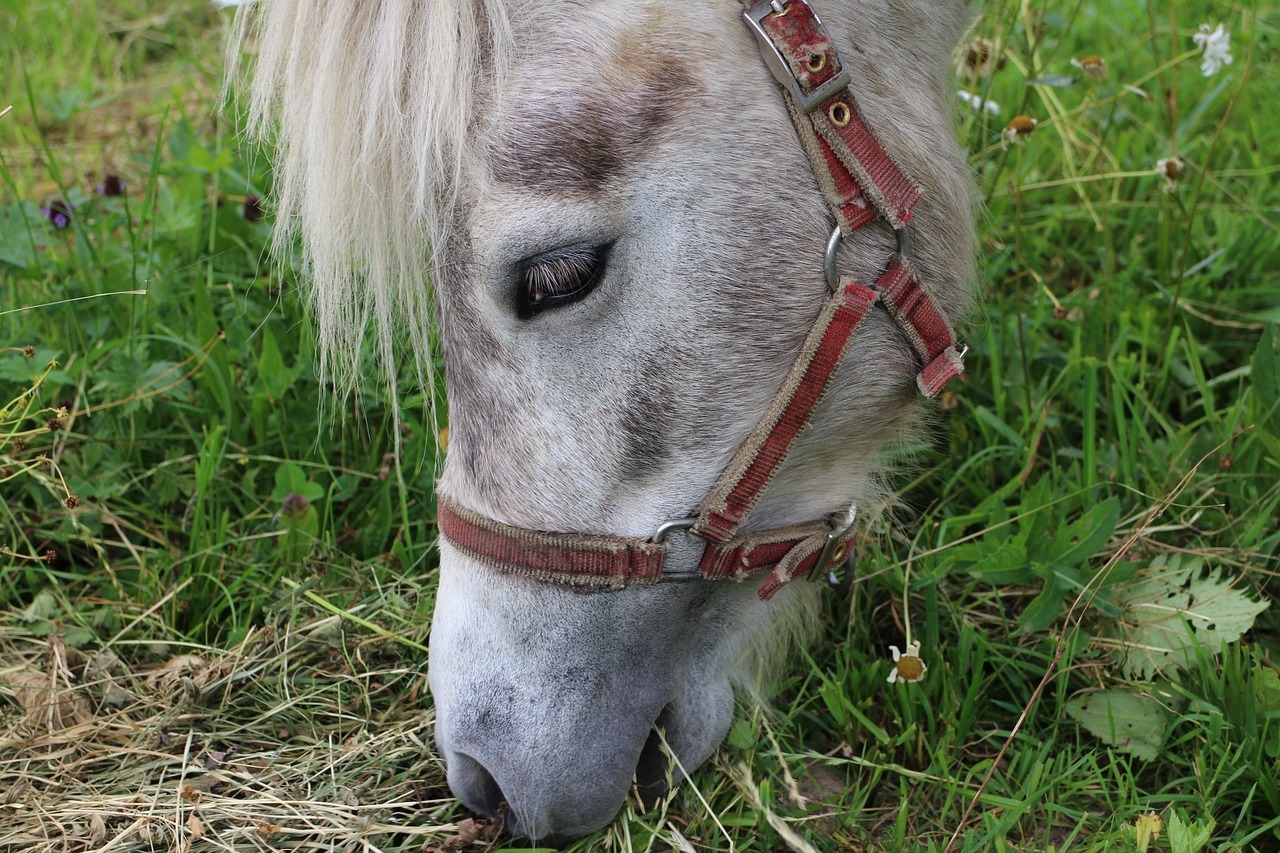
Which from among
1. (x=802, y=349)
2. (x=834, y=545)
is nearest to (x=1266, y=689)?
(x=834, y=545)

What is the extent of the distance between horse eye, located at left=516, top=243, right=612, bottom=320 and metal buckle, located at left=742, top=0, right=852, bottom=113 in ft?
1.11

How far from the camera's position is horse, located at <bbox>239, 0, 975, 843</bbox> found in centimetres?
142

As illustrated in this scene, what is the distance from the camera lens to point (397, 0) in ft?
4.67

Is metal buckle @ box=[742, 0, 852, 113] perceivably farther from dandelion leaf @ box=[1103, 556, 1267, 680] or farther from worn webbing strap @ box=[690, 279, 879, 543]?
dandelion leaf @ box=[1103, 556, 1267, 680]

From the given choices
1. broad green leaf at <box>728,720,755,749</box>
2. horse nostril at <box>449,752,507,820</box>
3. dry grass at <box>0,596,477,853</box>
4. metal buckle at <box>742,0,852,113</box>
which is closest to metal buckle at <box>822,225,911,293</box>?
metal buckle at <box>742,0,852,113</box>

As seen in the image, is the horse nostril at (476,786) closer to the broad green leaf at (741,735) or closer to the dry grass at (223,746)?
the dry grass at (223,746)

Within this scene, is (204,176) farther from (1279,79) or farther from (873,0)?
(1279,79)

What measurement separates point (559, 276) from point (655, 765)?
2.69 ft

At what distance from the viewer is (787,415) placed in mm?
1562

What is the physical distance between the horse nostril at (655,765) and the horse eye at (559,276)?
0.69 meters

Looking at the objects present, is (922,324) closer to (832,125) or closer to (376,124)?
(832,125)

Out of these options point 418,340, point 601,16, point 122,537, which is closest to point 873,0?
point 601,16

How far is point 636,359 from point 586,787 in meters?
0.65

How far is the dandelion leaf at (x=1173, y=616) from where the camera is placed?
188 centimetres
